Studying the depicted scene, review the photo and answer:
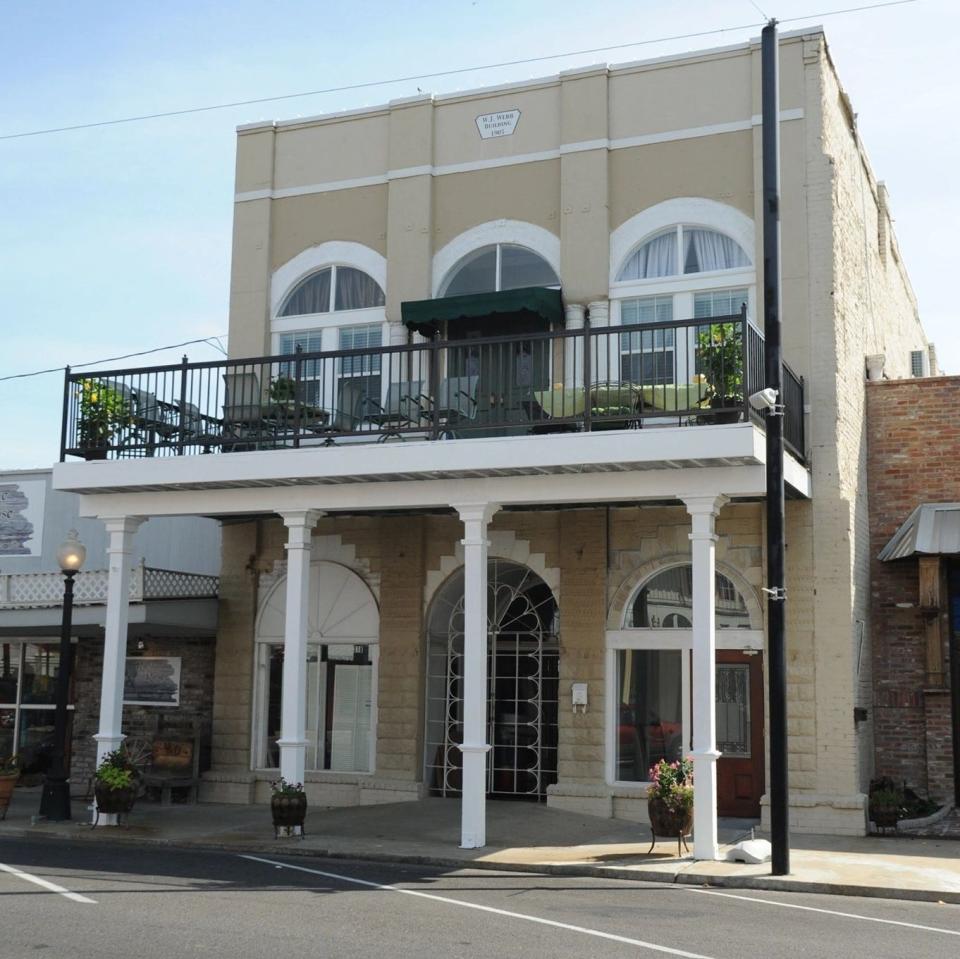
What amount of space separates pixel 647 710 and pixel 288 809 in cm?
473

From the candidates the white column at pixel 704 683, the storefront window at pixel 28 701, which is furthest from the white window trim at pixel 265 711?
the white column at pixel 704 683

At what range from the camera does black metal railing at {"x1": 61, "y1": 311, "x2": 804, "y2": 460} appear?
13.6 m

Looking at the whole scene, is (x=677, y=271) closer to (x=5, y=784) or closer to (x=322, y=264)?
(x=322, y=264)

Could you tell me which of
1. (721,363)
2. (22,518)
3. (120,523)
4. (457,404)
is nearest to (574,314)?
(457,404)

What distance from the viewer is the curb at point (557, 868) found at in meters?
11.0

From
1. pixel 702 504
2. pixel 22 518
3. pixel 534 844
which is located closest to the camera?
pixel 702 504

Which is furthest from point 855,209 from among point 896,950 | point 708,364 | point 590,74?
point 896,950

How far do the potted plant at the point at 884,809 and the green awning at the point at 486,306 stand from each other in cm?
717

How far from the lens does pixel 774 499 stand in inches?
479

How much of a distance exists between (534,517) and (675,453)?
12.8ft

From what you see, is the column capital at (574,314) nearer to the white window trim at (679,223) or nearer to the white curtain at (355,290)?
the white window trim at (679,223)

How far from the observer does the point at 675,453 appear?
1312 cm

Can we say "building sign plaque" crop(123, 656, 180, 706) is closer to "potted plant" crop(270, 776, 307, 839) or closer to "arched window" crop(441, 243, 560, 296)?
"potted plant" crop(270, 776, 307, 839)

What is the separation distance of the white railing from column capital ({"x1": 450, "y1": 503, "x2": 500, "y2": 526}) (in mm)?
5263
